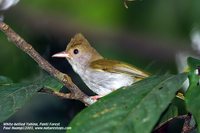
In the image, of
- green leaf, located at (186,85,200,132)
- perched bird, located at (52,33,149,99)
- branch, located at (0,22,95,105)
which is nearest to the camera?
green leaf, located at (186,85,200,132)

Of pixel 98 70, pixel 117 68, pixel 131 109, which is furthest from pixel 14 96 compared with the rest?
pixel 98 70

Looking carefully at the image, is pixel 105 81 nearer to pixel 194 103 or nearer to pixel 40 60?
pixel 40 60

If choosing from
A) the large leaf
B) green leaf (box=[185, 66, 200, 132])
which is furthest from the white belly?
green leaf (box=[185, 66, 200, 132])

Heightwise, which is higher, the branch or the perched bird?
the perched bird

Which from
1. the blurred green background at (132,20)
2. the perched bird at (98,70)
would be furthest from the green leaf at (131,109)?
the perched bird at (98,70)

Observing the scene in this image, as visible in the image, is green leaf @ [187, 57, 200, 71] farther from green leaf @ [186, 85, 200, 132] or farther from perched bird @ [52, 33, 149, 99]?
perched bird @ [52, 33, 149, 99]

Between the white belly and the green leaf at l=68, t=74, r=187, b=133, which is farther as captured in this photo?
the white belly

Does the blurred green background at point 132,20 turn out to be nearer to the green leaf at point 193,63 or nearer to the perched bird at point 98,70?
the perched bird at point 98,70

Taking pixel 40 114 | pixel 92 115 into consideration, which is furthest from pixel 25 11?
pixel 40 114
